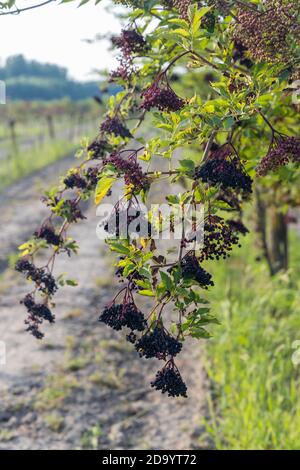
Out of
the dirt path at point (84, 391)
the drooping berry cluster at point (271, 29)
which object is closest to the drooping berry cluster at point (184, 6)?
the drooping berry cluster at point (271, 29)

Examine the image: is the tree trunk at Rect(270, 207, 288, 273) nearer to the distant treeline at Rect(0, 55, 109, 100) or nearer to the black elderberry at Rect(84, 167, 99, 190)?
the black elderberry at Rect(84, 167, 99, 190)

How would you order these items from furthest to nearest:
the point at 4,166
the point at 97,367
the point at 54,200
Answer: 1. the point at 4,166
2. the point at 97,367
3. the point at 54,200

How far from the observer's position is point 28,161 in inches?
792

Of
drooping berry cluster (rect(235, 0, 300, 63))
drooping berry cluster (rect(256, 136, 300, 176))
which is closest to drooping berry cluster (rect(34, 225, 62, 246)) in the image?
drooping berry cluster (rect(256, 136, 300, 176))

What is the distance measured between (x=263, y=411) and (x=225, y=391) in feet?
1.37

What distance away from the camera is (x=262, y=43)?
1648 mm

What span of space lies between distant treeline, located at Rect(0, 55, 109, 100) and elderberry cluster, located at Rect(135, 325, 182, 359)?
65115mm

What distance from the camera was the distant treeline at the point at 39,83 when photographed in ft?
242

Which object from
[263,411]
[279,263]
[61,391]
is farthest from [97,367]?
[279,263]

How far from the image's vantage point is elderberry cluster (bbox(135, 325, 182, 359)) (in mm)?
1428

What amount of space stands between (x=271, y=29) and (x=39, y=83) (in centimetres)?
7904

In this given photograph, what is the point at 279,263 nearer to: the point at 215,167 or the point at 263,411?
the point at 263,411

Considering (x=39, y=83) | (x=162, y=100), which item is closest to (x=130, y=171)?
(x=162, y=100)

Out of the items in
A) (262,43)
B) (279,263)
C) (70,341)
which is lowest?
(70,341)
